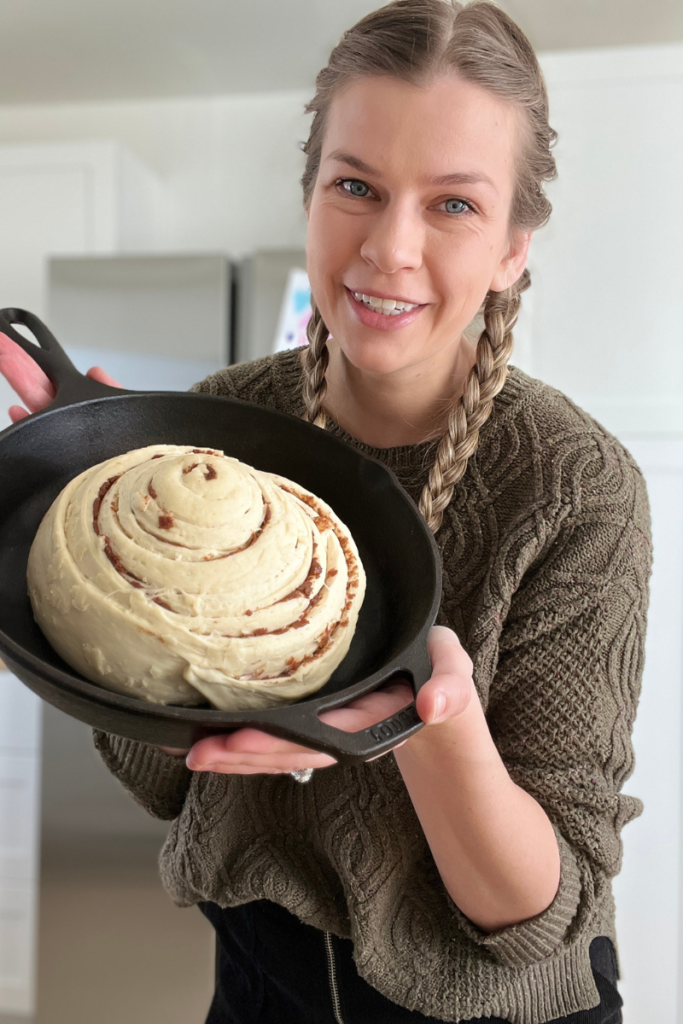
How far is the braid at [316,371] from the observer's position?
A: 102 cm

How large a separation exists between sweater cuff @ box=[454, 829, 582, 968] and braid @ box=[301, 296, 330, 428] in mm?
574

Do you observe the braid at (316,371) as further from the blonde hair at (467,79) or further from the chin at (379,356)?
the chin at (379,356)

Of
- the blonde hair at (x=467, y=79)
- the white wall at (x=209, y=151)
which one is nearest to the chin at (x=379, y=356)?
the blonde hair at (x=467, y=79)

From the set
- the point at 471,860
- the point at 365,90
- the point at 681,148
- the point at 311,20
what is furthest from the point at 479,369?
the point at 311,20

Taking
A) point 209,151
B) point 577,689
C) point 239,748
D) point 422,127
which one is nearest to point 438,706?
point 239,748

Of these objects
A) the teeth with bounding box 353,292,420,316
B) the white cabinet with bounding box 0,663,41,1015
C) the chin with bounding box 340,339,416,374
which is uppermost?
the teeth with bounding box 353,292,420,316

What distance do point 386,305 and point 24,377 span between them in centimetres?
37

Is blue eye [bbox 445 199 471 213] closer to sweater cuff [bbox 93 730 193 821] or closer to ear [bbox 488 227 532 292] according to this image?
ear [bbox 488 227 532 292]

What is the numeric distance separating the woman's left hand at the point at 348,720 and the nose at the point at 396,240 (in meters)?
0.39

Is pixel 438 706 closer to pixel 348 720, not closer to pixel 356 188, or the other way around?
pixel 348 720

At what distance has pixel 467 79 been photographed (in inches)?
32.4

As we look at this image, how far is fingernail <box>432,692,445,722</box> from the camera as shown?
1.87 ft

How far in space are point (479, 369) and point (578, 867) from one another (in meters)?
0.56

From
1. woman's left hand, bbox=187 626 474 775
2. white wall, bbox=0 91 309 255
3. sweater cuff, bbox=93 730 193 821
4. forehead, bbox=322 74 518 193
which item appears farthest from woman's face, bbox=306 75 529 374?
white wall, bbox=0 91 309 255
